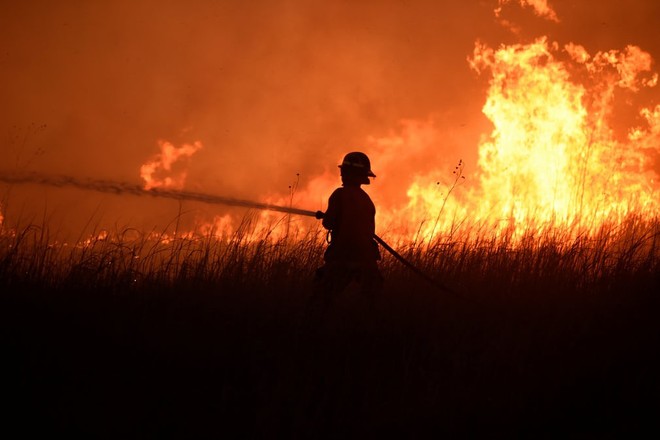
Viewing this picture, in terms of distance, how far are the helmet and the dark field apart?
1543 millimetres

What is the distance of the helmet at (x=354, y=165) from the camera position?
6.87m

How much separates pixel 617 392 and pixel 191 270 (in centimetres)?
548

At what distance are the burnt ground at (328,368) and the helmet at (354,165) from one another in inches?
62.9

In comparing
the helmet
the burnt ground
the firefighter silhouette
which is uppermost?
the helmet

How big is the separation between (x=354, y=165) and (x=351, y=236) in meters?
0.86

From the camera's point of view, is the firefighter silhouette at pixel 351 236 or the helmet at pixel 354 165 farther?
the helmet at pixel 354 165

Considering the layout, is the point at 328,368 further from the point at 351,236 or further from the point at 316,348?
the point at 351,236

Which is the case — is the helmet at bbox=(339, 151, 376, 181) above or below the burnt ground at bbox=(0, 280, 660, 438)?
above

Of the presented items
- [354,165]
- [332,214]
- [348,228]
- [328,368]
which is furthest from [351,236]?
[328,368]

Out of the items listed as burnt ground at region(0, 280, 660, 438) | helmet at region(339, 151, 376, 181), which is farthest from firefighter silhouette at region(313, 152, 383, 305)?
burnt ground at region(0, 280, 660, 438)

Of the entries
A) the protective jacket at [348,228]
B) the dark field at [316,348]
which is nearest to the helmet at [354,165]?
the protective jacket at [348,228]

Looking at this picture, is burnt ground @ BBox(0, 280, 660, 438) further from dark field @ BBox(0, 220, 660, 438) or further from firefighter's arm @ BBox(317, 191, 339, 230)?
firefighter's arm @ BBox(317, 191, 339, 230)

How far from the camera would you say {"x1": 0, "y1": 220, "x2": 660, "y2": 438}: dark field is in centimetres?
398

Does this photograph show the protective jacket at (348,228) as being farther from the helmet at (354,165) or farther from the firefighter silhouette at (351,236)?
the helmet at (354,165)
